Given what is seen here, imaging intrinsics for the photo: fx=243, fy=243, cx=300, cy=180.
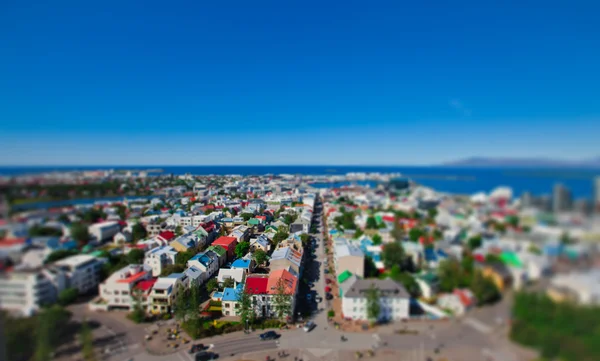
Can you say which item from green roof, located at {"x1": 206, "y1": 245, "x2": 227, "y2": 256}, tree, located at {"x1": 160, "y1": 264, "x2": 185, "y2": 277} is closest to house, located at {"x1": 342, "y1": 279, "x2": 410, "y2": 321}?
green roof, located at {"x1": 206, "y1": 245, "x2": 227, "y2": 256}

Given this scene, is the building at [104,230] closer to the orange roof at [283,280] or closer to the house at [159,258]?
the house at [159,258]

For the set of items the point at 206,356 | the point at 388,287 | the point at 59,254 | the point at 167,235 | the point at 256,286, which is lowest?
the point at 206,356

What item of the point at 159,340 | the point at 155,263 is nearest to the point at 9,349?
the point at 155,263

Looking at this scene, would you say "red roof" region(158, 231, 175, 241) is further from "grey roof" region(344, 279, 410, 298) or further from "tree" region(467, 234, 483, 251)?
"tree" region(467, 234, 483, 251)

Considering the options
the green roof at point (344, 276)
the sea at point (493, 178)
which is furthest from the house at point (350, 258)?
the sea at point (493, 178)

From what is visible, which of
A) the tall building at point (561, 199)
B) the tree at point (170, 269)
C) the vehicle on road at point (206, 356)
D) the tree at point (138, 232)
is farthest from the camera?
the vehicle on road at point (206, 356)

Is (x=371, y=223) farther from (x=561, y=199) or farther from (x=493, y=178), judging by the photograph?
(x=561, y=199)

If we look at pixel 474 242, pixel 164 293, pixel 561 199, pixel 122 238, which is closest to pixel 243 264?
pixel 164 293
